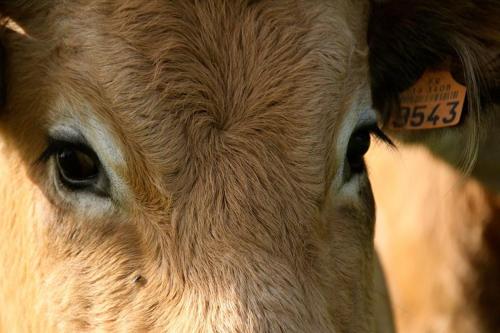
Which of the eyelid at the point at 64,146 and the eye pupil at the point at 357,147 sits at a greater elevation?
the eye pupil at the point at 357,147

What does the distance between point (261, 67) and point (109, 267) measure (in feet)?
2.48

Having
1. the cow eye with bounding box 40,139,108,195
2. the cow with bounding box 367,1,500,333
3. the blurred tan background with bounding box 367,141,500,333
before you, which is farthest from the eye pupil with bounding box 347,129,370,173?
the blurred tan background with bounding box 367,141,500,333

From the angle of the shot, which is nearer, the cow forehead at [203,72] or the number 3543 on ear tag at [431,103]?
the cow forehead at [203,72]

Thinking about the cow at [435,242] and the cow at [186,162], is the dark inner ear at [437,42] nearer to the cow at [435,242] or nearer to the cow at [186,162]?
the cow at [186,162]

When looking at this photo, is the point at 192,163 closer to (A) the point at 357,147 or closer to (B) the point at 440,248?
(A) the point at 357,147

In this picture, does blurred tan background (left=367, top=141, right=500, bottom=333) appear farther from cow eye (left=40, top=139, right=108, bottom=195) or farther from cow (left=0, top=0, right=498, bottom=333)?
cow eye (left=40, top=139, right=108, bottom=195)

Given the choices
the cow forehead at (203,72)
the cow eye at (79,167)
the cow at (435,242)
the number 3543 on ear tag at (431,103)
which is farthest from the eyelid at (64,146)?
the cow at (435,242)

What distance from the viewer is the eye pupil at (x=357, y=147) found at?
3395 mm

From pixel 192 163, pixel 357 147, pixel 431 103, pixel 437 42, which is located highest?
pixel 437 42

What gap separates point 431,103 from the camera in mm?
3887

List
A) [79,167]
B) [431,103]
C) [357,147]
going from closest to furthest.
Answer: [79,167] < [357,147] < [431,103]

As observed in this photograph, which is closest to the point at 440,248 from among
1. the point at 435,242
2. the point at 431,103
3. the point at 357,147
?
the point at 435,242

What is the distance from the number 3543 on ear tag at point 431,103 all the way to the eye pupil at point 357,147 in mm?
534

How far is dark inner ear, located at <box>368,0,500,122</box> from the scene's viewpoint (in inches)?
145
